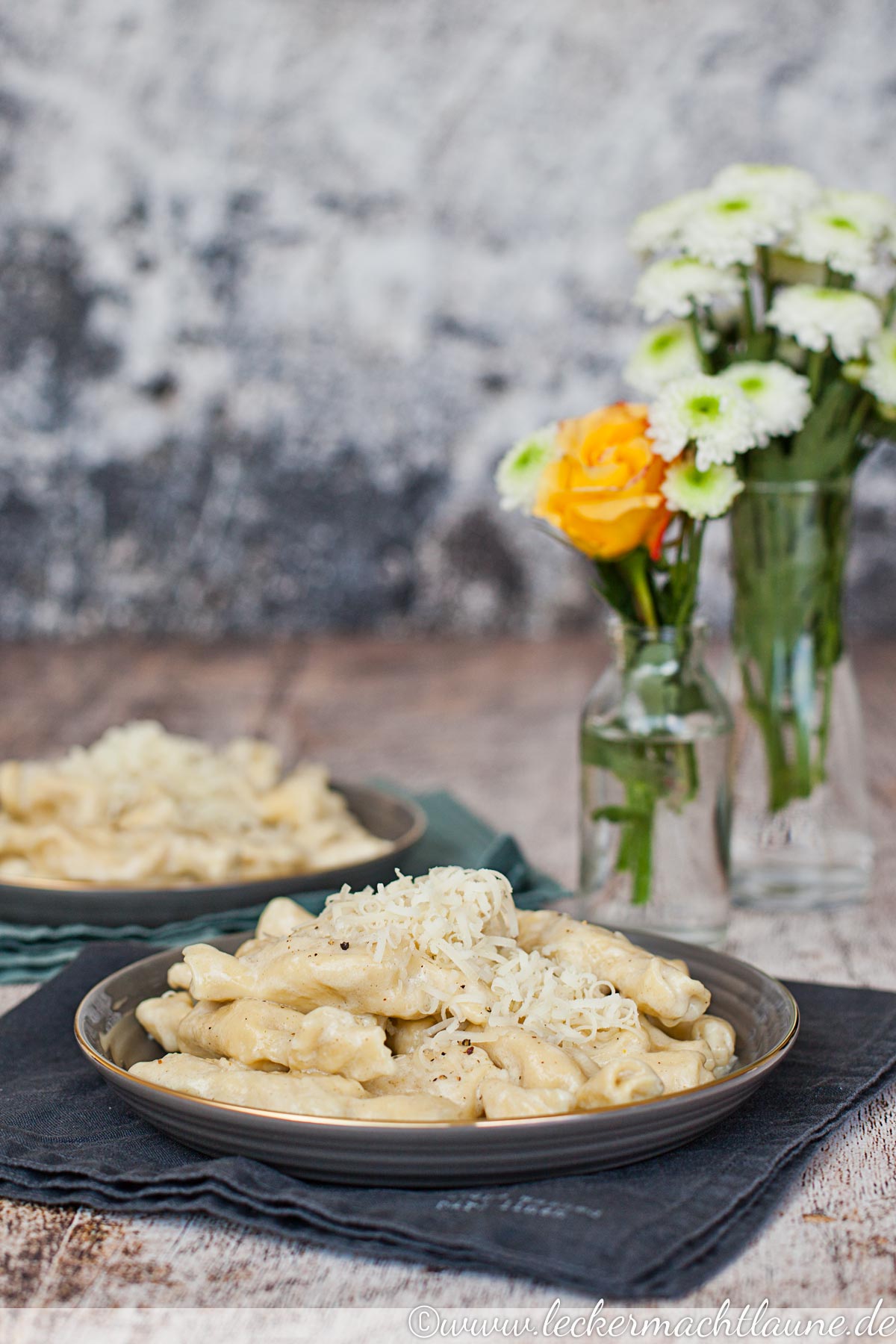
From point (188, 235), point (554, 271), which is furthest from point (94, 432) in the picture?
point (554, 271)

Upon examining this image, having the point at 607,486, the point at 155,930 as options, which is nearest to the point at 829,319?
the point at 607,486

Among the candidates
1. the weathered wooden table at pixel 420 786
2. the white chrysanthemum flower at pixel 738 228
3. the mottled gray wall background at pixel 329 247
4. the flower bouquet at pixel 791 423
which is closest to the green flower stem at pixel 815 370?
the flower bouquet at pixel 791 423

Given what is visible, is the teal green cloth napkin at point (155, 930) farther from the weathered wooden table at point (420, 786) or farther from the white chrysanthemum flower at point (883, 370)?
the white chrysanthemum flower at point (883, 370)

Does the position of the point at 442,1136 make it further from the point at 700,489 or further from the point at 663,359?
the point at 663,359

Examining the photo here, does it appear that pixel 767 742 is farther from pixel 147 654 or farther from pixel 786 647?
pixel 147 654

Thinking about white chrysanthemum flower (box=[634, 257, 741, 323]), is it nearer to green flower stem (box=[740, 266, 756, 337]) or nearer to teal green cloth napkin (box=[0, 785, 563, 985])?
green flower stem (box=[740, 266, 756, 337])
